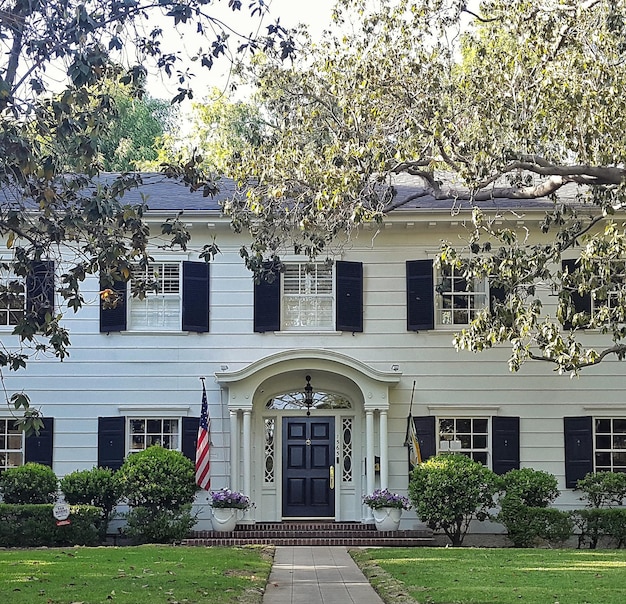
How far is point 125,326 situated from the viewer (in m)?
20.2

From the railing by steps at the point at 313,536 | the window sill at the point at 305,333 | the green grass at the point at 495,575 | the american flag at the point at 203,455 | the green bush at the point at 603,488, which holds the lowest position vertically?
the railing by steps at the point at 313,536

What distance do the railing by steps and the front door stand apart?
80cm

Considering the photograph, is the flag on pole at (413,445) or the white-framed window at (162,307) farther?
the white-framed window at (162,307)

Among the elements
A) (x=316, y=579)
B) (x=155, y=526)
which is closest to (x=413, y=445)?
(x=155, y=526)

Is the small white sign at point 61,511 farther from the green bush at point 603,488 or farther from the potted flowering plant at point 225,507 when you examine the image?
the green bush at point 603,488

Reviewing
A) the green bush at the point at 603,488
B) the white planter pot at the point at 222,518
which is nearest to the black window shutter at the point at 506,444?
the green bush at the point at 603,488

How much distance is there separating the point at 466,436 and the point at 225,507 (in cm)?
481

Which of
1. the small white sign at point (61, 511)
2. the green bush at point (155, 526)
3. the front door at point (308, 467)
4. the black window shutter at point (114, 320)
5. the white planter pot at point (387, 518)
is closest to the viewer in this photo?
the small white sign at point (61, 511)

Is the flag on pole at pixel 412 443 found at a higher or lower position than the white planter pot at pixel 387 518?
higher

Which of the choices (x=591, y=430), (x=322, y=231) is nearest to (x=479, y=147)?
(x=322, y=231)

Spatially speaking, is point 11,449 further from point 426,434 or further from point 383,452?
point 426,434

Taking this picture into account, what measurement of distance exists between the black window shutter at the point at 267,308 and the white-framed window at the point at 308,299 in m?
0.23

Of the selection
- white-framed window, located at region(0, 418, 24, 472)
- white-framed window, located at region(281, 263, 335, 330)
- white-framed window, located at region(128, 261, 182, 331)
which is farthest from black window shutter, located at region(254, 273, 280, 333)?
white-framed window, located at region(0, 418, 24, 472)

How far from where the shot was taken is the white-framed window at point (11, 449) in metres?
20.1
